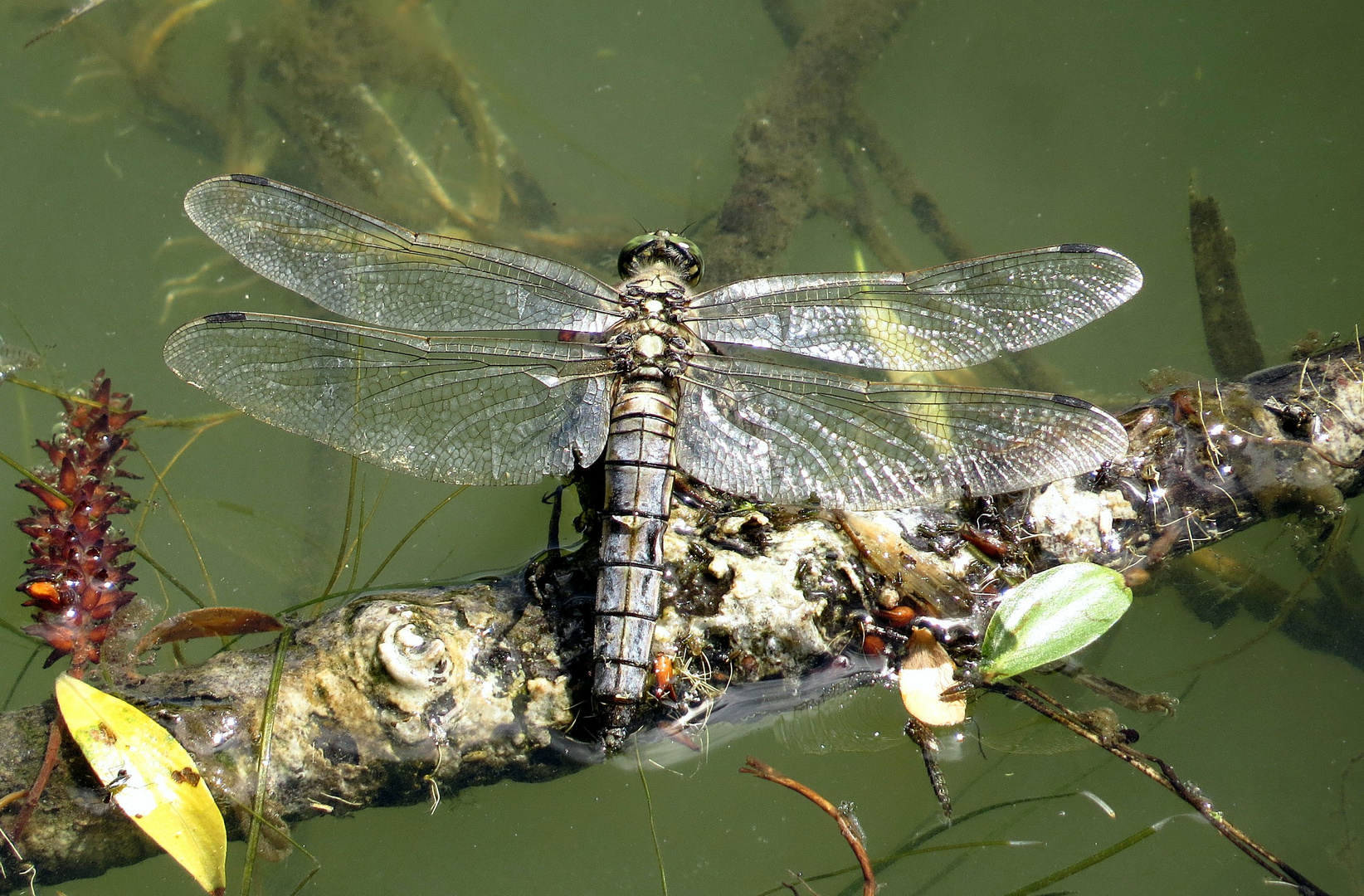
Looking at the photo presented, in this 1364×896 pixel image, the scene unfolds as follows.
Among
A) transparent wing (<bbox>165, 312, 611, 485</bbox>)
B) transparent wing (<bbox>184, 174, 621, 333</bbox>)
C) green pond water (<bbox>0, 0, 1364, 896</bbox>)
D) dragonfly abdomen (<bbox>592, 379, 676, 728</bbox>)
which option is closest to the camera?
dragonfly abdomen (<bbox>592, 379, 676, 728</bbox>)

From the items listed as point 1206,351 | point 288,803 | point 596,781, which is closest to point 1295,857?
point 1206,351

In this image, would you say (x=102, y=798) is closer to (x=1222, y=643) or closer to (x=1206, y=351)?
(x=1222, y=643)

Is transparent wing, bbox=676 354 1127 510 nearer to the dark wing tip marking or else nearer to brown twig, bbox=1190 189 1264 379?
the dark wing tip marking

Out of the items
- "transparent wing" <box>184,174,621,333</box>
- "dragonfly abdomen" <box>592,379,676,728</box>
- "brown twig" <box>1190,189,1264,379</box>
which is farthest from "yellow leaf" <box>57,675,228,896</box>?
"brown twig" <box>1190,189,1264,379</box>

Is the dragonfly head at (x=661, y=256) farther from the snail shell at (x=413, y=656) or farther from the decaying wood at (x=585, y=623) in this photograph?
the snail shell at (x=413, y=656)

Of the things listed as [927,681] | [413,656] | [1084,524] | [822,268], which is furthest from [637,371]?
[822,268]
